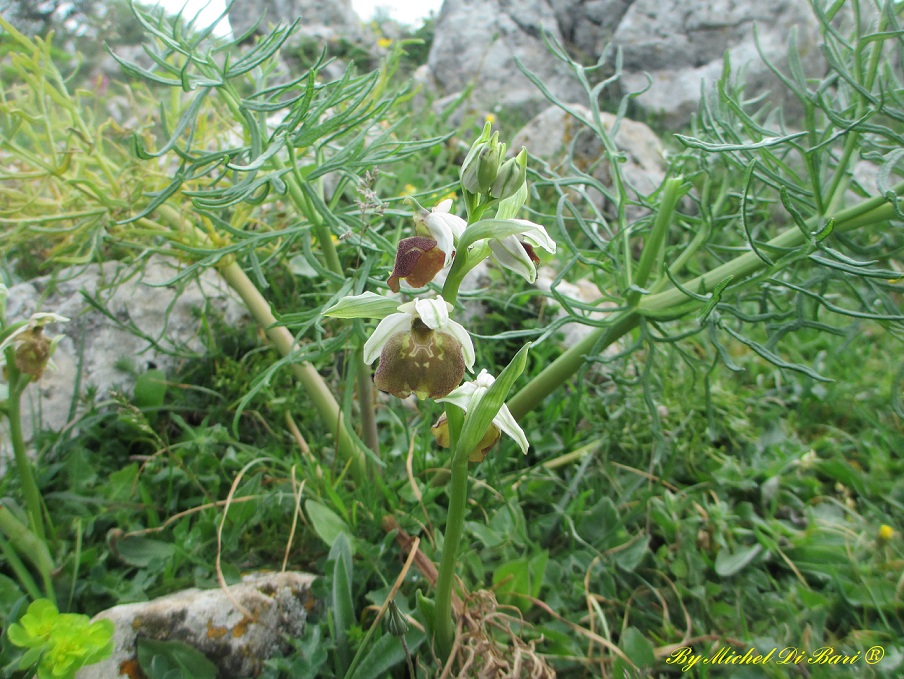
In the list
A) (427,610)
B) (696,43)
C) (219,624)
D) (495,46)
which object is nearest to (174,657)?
(219,624)

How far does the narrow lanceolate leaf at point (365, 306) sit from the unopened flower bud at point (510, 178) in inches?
7.4

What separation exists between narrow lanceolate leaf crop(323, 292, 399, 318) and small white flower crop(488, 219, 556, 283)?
15 cm

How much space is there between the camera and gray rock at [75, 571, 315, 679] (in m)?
1.08

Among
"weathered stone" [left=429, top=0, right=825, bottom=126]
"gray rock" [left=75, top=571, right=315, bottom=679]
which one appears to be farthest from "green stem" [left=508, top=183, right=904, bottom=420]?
"weathered stone" [left=429, top=0, right=825, bottom=126]

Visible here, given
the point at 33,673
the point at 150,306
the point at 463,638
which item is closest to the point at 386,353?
the point at 463,638

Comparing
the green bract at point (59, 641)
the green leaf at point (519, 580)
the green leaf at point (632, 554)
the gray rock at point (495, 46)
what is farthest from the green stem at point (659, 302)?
the gray rock at point (495, 46)

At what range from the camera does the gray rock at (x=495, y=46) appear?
198 inches

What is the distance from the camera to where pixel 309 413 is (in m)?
1.75

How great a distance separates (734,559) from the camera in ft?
4.72

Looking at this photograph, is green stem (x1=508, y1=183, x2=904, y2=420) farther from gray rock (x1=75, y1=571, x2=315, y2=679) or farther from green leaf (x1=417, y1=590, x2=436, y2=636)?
gray rock (x1=75, y1=571, x2=315, y2=679)

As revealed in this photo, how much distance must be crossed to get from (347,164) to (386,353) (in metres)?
0.67

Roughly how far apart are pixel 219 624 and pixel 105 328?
1108mm

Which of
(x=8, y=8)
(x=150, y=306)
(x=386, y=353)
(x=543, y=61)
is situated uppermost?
(x=8, y=8)

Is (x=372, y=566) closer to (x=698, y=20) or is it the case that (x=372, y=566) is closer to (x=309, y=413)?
(x=309, y=413)
